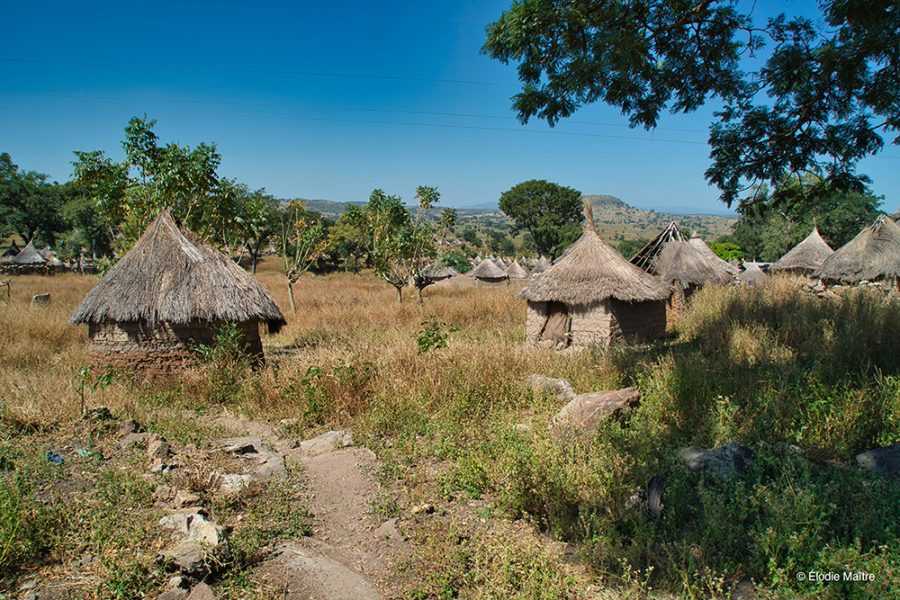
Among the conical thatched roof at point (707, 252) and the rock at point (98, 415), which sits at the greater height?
the conical thatched roof at point (707, 252)

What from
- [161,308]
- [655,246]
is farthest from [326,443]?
[655,246]

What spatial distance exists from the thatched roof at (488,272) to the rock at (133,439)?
30.0m

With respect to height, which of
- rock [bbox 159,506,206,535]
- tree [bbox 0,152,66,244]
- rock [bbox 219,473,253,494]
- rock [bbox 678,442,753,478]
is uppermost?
tree [bbox 0,152,66,244]

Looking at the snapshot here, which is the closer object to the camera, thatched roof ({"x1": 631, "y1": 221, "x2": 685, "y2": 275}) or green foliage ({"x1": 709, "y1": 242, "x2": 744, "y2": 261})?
thatched roof ({"x1": 631, "y1": 221, "x2": 685, "y2": 275})

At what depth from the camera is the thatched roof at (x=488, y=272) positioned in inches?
1345

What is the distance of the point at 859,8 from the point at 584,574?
12.8 feet

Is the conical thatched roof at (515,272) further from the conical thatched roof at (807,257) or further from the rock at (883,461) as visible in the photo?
the rock at (883,461)

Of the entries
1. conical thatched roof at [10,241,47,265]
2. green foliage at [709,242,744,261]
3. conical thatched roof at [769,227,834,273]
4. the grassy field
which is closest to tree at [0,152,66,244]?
conical thatched roof at [10,241,47,265]

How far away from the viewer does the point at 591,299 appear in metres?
10.4

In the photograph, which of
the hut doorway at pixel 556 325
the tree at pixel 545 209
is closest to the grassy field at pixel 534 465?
the hut doorway at pixel 556 325

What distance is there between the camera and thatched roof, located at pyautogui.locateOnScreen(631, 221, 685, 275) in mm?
16394

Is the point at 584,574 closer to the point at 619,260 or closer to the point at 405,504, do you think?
the point at 405,504

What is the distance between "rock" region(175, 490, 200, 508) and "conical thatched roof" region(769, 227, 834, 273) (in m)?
27.1

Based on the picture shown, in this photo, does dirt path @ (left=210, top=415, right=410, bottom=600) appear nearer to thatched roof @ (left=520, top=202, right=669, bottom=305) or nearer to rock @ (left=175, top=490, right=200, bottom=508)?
rock @ (left=175, top=490, right=200, bottom=508)
